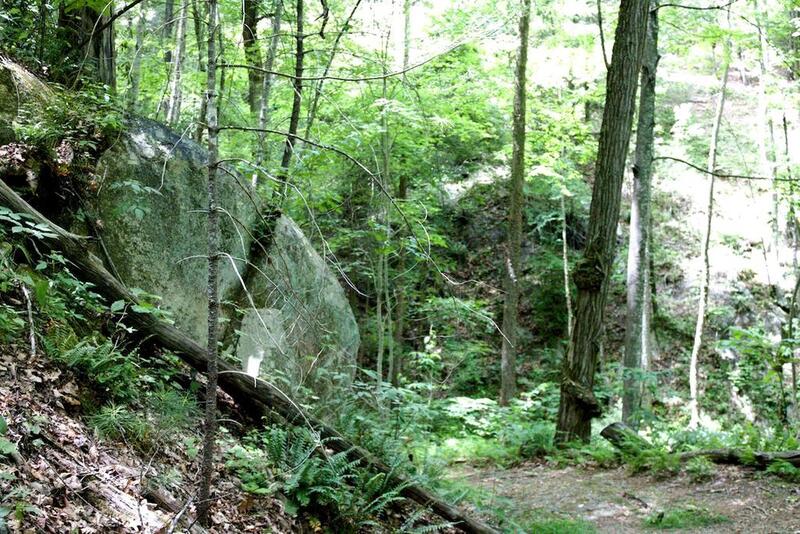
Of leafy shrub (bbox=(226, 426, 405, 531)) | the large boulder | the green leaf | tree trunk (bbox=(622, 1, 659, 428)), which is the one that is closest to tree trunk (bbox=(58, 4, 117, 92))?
the large boulder

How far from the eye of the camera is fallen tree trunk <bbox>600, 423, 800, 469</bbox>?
6.39 m

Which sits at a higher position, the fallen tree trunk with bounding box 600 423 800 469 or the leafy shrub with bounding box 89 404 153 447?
the leafy shrub with bounding box 89 404 153 447

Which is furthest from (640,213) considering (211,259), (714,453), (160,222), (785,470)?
(211,259)

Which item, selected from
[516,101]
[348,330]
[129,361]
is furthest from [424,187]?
[129,361]

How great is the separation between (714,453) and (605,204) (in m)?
3.25

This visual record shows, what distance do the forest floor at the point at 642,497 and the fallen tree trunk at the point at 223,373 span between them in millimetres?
1264

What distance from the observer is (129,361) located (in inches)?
159

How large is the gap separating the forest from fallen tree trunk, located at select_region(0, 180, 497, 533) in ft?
0.07

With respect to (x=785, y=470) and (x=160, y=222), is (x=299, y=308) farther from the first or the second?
(x=785, y=470)

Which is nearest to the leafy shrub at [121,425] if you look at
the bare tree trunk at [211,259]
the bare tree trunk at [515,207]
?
the bare tree trunk at [211,259]

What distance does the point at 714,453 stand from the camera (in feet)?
22.6

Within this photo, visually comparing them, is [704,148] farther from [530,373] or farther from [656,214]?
[530,373]

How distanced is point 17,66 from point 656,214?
58.9 ft

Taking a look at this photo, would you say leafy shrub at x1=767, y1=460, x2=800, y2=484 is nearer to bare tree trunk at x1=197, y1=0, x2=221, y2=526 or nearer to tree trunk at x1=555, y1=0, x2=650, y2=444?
tree trunk at x1=555, y1=0, x2=650, y2=444
